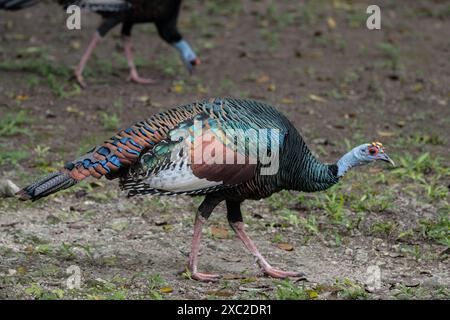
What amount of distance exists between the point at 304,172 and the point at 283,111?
3565 millimetres

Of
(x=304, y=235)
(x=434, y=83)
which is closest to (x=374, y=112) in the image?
(x=434, y=83)

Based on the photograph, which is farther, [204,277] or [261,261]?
[261,261]

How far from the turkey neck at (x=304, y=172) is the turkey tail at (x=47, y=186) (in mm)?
1271

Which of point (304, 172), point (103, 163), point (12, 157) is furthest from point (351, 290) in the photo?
point (12, 157)

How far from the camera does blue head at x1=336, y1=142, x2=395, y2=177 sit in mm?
5559

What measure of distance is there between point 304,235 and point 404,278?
97cm

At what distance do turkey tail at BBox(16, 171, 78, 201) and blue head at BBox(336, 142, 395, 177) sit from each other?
164cm

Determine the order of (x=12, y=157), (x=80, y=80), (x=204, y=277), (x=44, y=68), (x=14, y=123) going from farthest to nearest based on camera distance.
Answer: (x=44, y=68)
(x=80, y=80)
(x=14, y=123)
(x=12, y=157)
(x=204, y=277)

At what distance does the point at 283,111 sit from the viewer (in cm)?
898

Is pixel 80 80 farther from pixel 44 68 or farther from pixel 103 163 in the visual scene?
pixel 103 163

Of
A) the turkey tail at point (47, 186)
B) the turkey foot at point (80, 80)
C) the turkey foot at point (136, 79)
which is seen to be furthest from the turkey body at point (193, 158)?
the turkey foot at point (136, 79)

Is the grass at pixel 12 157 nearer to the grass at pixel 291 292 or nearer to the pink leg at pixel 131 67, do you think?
the pink leg at pixel 131 67

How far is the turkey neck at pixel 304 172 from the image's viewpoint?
17.8 feet
